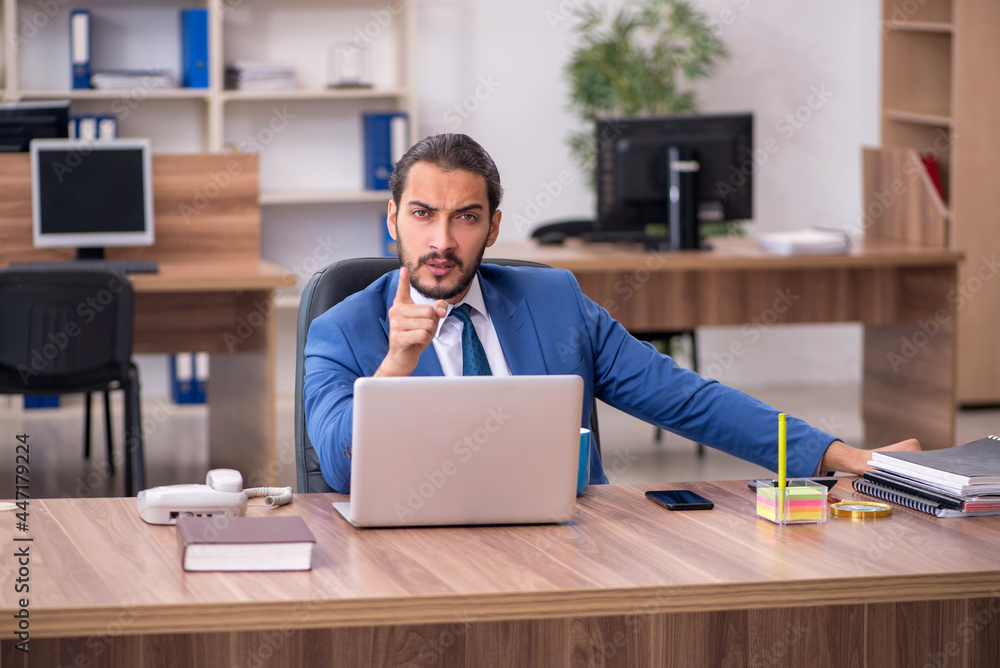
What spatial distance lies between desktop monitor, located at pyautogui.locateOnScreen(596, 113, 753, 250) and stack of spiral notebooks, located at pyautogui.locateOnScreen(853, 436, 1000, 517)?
2.66m

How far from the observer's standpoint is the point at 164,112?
5465mm

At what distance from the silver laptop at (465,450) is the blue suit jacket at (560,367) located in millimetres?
210

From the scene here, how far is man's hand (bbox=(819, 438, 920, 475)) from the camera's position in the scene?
1665mm

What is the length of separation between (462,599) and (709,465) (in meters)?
3.33

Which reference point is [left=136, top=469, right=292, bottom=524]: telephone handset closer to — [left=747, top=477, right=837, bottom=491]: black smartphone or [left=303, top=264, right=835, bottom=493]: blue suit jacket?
[left=303, top=264, right=835, bottom=493]: blue suit jacket

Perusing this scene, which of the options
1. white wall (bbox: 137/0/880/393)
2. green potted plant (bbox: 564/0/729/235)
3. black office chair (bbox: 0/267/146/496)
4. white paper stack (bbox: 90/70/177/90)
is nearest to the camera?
black office chair (bbox: 0/267/146/496)

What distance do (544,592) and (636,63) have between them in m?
4.45

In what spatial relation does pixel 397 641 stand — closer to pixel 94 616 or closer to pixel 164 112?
pixel 94 616

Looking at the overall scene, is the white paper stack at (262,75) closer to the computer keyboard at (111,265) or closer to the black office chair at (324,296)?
the computer keyboard at (111,265)

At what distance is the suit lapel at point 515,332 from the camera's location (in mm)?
1813

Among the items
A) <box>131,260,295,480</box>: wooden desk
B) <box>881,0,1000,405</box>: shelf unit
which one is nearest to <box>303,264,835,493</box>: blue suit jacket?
<box>131,260,295,480</box>: wooden desk

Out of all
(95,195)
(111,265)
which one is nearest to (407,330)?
(111,265)

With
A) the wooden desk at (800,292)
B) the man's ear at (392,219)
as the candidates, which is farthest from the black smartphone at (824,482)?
the wooden desk at (800,292)

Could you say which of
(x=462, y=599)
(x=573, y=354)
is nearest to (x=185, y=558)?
(x=462, y=599)
